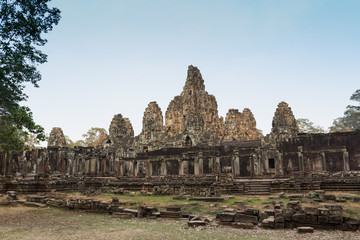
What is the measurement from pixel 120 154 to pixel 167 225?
38.5 metres

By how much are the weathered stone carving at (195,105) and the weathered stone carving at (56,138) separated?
2824cm

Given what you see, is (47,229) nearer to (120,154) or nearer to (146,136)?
(120,154)

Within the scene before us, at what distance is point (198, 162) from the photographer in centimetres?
3192

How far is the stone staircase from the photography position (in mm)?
19470

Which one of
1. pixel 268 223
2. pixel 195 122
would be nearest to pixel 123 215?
pixel 268 223

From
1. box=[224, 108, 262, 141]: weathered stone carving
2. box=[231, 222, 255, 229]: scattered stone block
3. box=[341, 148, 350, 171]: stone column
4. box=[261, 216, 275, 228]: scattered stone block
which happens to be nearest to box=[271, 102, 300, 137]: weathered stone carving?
box=[341, 148, 350, 171]: stone column

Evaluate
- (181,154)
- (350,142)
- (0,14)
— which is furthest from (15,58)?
(350,142)

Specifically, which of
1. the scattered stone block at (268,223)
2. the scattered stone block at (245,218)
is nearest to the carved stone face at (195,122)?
the scattered stone block at (245,218)

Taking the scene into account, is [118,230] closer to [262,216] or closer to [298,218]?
[262,216]

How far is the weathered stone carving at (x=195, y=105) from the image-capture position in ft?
221

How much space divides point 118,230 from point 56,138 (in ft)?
137

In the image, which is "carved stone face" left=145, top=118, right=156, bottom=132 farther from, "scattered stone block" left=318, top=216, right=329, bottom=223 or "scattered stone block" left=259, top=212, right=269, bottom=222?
"scattered stone block" left=318, top=216, right=329, bottom=223

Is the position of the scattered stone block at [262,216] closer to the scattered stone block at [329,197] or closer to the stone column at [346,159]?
the scattered stone block at [329,197]

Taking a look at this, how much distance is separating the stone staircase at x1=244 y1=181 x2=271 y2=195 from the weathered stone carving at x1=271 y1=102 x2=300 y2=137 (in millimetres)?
25641
